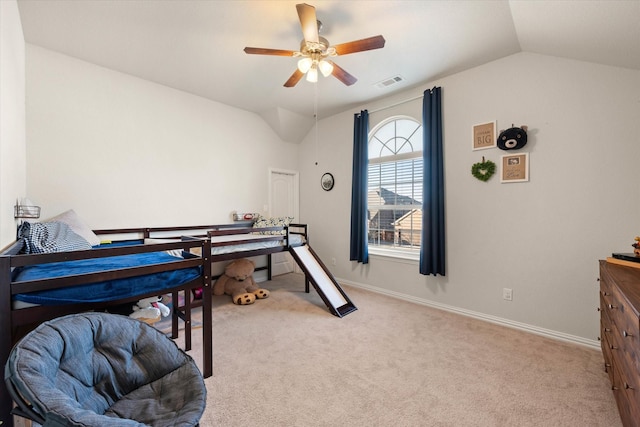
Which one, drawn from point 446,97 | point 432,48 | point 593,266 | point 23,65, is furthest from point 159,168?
point 593,266

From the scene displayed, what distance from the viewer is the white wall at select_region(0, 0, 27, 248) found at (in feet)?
5.79

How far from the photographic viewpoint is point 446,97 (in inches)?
127

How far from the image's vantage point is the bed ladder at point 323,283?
10.4ft

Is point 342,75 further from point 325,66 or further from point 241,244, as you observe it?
point 241,244

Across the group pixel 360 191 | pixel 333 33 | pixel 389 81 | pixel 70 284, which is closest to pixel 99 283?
pixel 70 284

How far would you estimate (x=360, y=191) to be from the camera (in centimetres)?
397

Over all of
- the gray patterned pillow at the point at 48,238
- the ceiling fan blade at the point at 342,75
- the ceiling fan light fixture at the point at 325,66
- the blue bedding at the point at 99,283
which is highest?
the ceiling fan blade at the point at 342,75

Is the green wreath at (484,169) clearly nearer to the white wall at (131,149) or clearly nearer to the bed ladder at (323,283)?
the bed ladder at (323,283)

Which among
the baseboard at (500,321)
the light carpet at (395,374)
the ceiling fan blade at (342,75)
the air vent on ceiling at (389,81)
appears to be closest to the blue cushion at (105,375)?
the light carpet at (395,374)

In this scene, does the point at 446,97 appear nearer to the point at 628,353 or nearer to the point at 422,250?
the point at 422,250

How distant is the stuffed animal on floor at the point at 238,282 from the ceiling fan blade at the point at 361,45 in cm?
277

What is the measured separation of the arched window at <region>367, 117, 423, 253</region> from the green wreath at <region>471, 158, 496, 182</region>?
0.73 m

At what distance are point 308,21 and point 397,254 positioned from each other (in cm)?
289

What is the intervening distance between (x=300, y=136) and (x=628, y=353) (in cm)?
451
